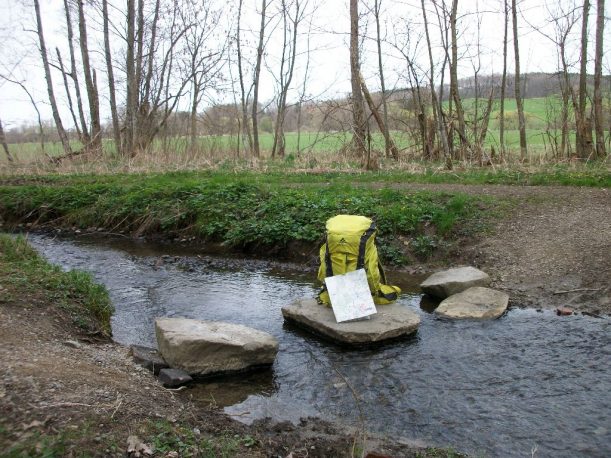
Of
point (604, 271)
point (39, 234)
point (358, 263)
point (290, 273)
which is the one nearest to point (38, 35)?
point (39, 234)

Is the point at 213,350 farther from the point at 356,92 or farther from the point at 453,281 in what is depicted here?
the point at 356,92

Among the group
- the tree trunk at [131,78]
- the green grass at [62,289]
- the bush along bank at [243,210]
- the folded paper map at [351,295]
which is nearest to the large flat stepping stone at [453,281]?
the bush along bank at [243,210]

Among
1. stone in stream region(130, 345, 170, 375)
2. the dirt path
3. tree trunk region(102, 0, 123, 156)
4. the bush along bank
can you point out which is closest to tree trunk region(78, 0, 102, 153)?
tree trunk region(102, 0, 123, 156)

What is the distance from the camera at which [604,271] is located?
23.4ft

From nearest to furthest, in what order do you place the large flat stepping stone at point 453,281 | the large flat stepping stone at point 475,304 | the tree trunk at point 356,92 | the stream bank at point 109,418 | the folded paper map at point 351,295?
the stream bank at point 109,418
the folded paper map at point 351,295
the large flat stepping stone at point 475,304
the large flat stepping stone at point 453,281
the tree trunk at point 356,92

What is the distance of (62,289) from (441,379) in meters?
4.23

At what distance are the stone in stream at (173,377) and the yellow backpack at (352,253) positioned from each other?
2.04 m

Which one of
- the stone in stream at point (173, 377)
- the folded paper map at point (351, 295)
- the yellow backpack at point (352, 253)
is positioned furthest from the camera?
the yellow backpack at point (352, 253)

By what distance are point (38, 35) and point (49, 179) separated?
1059cm

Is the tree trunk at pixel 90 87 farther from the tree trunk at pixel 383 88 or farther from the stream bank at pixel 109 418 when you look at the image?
the stream bank at pixel 109 418

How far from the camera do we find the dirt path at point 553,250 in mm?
6902

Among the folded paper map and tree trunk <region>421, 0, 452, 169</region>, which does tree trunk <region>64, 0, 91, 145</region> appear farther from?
the folded paper map

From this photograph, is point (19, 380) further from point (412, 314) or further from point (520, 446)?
point (412, 314)

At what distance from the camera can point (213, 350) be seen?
5.06 metres
